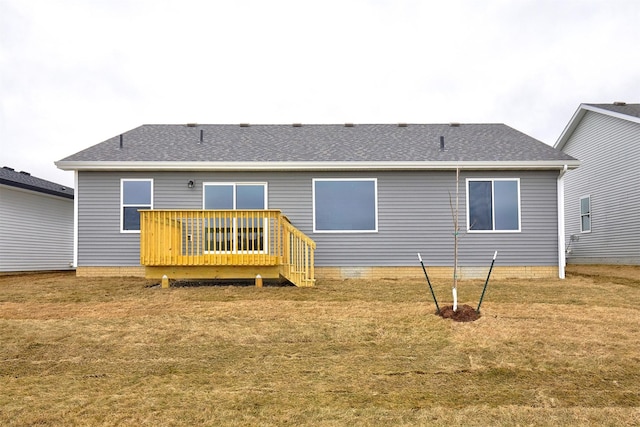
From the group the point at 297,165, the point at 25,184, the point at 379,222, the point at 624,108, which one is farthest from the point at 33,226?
the point at 624,108

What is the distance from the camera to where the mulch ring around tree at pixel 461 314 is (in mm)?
6895

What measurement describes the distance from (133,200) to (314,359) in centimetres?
748

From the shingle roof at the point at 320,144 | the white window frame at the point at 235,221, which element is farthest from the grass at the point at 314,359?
the shingle roof at the point at 320,144

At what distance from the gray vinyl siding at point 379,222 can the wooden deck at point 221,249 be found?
1.51 meters

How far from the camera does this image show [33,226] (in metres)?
15.2

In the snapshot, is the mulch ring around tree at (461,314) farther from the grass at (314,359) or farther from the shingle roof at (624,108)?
the shingle roof at (624,108)

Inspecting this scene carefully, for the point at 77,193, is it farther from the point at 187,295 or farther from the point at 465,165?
the point at 465,165

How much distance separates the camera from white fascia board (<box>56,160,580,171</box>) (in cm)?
1115

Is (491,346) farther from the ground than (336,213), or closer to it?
closer to it

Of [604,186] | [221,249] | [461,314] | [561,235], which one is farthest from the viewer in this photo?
[604,186]

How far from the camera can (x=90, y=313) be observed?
7.54 metres

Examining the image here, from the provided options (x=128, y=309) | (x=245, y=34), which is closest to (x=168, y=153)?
(x=128, y=309)

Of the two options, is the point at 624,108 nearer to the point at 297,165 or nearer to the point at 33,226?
the point at 297,165

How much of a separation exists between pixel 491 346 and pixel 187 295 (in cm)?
528
